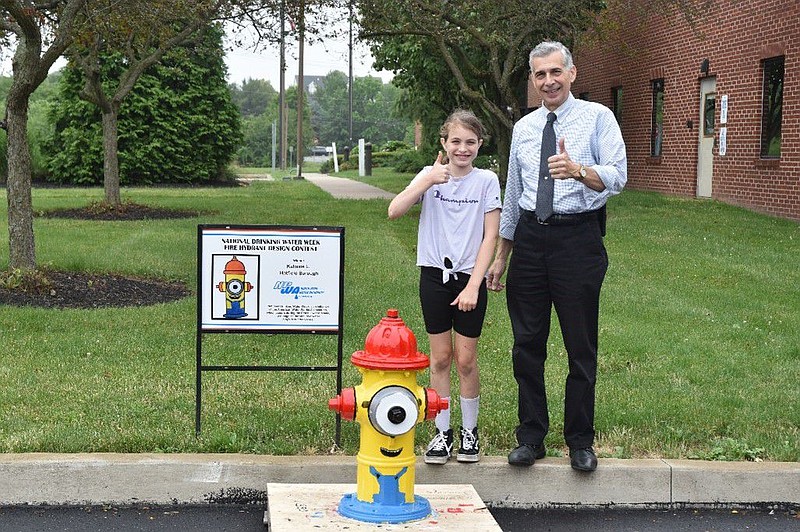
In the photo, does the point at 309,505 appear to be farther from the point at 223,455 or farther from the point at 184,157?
the point at 184,157

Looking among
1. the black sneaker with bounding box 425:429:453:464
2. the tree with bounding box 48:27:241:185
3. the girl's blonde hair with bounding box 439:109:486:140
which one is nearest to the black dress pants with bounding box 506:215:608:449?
the black sneaker with bounding box 425:429:453:464

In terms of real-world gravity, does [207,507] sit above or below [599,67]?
below

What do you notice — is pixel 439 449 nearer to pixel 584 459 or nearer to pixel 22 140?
pixel 584 459

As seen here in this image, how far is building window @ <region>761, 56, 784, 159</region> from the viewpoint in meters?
19.5

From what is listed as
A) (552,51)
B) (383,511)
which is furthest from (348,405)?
(552,51)

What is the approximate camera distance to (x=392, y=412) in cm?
482

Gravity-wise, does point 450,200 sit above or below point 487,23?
below

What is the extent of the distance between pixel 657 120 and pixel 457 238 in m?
21.2

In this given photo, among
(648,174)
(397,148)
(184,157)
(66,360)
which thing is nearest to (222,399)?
(66,360)

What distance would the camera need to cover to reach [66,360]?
792 centimetres

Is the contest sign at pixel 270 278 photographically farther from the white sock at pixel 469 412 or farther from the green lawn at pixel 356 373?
the white sock at pixel 469 412

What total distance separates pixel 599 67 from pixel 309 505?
25313 millimetres

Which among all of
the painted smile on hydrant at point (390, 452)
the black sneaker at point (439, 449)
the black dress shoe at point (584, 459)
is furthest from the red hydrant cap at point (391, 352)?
the black dress shoe at point (584, 459)

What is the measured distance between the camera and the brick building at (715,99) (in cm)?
1894
